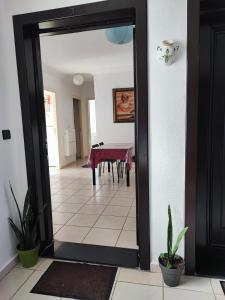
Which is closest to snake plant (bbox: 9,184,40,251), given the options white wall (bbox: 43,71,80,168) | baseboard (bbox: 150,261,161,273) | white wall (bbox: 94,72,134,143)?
baseboard (bbox: 150,261,161,273)

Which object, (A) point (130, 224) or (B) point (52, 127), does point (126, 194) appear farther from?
(B) point (52, 127)

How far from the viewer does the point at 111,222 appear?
272 cm

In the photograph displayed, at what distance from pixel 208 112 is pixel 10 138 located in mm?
1642

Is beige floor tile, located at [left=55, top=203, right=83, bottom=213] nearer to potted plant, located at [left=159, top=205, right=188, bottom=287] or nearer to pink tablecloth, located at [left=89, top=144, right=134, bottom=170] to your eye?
pink tablecloth, located at [left=89, top=144, right=134, bottom=170]

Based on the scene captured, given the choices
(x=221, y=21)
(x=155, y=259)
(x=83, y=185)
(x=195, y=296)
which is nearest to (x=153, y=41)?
(x=221, y=21)

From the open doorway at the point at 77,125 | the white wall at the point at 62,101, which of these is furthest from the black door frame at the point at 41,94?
the open doorway at the point at 77,125

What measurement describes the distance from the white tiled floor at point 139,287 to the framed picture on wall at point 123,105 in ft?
14.6

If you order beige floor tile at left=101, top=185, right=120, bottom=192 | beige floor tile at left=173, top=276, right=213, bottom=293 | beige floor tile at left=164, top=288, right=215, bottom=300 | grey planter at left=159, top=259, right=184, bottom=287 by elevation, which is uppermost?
grey planter at left=159, top=259, right=184, bottom=287

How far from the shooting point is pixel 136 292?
63.9 inches

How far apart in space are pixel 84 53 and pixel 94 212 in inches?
120

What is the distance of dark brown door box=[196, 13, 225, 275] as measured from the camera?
1708 millimetres

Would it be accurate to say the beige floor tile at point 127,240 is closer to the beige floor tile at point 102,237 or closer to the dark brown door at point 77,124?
the beige floor tile at point 102,237

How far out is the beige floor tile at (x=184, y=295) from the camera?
1555 millimetres

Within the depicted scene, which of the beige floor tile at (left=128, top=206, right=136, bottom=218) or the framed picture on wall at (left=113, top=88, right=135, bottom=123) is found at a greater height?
the framed picture on wall at (left=113, top=88, right=135, bottom=123)
